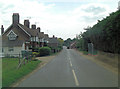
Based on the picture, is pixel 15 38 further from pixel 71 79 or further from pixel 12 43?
pixel 71 79

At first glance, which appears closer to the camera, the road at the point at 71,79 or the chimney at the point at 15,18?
the road at the point at 71,79

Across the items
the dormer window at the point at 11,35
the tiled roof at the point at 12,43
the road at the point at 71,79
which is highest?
the dormer window at the point at 11,35

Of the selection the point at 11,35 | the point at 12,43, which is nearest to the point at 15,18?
the point at 11,35

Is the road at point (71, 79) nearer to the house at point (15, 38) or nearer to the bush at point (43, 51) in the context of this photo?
the house at point (15, 38)

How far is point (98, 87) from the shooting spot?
812 cm

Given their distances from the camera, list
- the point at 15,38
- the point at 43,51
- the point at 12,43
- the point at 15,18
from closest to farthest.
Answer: the point at 12,43 → the point at 15,38 → the point at 43,51 → the point at 15,18

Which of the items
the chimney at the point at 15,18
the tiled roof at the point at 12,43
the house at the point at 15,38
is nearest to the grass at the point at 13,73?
the house at the point at 15,38

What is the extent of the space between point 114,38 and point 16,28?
27.6 m

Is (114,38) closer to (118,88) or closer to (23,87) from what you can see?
(118,88)

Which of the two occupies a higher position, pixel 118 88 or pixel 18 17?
pixel 18 17

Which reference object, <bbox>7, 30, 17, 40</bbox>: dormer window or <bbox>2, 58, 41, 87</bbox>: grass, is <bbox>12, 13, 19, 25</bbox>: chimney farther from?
<bbox>2, 58, 41, 87</bbox>: grass

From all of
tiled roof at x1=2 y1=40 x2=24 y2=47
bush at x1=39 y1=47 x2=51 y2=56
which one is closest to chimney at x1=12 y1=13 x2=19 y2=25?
tiled roof at x1=2 y1=40 x2=24 y2=47

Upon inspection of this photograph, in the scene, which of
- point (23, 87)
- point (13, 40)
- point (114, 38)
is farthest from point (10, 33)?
point (23, 87)

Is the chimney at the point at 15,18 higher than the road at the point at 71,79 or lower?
higher
